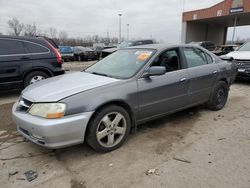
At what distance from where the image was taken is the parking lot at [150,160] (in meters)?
2.58

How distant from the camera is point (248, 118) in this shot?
15.0 feet

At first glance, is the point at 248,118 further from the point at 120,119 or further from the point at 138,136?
the point at 120,119

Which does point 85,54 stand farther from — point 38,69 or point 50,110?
point 50,110

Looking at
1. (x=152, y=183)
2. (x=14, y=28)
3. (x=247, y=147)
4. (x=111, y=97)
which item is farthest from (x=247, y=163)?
(x=14, y=28)

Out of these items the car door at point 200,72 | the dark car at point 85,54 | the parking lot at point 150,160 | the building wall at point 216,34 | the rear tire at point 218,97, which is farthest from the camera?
the building wall at point 216,34

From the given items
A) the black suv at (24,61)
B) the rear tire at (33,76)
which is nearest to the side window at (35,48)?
the black suv at (24,61)

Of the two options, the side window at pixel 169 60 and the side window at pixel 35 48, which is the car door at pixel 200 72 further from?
the side window at pixel 35 48

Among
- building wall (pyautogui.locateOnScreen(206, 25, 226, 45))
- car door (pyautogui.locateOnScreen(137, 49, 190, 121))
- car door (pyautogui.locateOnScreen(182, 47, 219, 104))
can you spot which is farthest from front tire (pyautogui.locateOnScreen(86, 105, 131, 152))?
building wall (pyautogui.locateOnScreen(206, 25, 226, 45))

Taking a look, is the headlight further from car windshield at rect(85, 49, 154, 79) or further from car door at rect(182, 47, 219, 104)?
car door at rect(182, 47, 219, 104)

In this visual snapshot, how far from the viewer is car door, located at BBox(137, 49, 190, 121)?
11.5ft

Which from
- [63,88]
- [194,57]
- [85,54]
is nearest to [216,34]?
[85,54]

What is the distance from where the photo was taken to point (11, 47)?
6141 millimetres

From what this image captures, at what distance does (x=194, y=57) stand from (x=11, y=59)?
4.69 meters

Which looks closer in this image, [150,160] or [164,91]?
[150,160]
